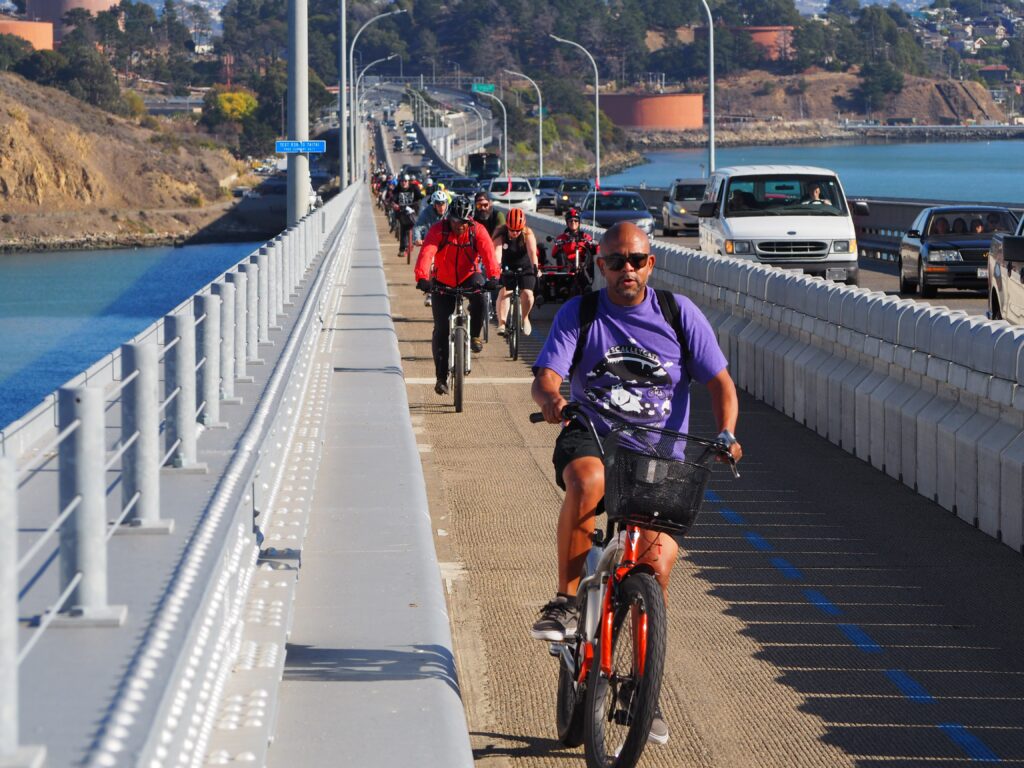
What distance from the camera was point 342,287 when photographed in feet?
90.2

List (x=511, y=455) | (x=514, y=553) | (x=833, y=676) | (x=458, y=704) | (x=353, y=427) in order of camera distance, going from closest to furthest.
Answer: (x=458, y=704)
(x=833, y=676)
(x=514, y=553)
(x=353, y=427)
(x=511, y=455)

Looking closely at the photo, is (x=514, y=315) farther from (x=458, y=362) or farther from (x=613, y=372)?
(x=613, y=372)

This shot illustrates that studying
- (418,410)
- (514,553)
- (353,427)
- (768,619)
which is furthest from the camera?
(418,410)

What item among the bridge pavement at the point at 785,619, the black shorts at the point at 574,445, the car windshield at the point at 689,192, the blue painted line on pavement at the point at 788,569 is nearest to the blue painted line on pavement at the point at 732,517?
the bridge pavement at the point at 785,619

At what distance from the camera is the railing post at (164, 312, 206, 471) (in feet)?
22.0

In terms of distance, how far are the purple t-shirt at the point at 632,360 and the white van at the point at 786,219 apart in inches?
837

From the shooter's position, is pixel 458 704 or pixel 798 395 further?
pixel 798 395

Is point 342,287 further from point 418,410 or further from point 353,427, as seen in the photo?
point 353,427

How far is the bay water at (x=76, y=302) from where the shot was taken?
3246 inches

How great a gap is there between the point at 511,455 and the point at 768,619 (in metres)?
5.69

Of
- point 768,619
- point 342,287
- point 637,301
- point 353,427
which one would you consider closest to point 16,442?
point 353,427

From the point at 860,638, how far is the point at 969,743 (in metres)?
1.64

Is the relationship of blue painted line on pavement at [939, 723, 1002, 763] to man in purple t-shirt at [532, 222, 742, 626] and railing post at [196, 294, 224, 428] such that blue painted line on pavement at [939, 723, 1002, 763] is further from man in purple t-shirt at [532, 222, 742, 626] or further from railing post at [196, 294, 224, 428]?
railing post at [196, 294, 224, 428]

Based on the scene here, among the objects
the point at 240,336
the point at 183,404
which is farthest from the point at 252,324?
the point at 183,404
